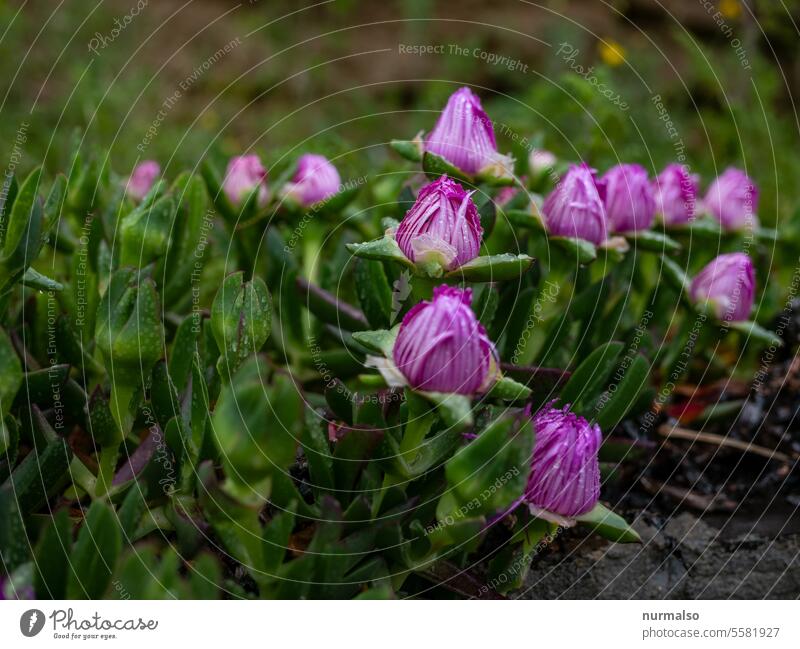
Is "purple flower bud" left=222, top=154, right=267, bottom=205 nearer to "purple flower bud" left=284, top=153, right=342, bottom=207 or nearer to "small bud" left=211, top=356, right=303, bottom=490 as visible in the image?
"purple flower bud" left=284, top=153, right=342, bottom=207

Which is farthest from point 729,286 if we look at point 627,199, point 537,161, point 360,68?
point 360,68

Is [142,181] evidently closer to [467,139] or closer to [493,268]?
[467,139]

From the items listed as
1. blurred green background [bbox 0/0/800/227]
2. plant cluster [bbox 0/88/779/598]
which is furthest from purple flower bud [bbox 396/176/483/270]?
blurred green background [bbox 0/0/800/227]
